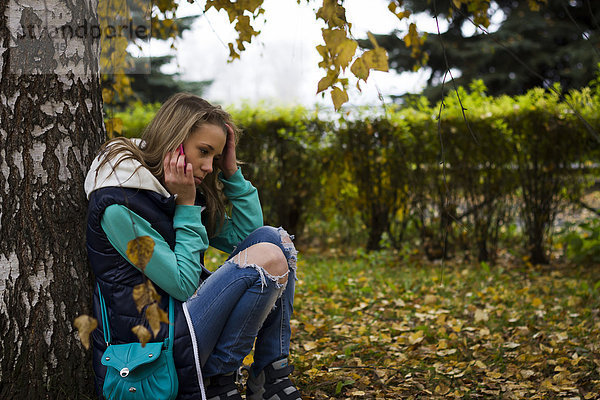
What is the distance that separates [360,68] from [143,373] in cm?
119

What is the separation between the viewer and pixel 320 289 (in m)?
4.46

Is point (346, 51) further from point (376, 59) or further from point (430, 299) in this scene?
point (430, 299)

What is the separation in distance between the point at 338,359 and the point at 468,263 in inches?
117

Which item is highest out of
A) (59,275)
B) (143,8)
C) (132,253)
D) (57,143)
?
(143,8)

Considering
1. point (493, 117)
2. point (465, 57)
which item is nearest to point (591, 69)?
point (465, 57)

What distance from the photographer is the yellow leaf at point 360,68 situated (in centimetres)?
160

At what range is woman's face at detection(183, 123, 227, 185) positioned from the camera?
211 cm

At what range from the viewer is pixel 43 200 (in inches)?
77.4

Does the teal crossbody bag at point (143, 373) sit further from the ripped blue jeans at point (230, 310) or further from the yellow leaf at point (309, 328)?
the yellow leaf at point (309, 328)

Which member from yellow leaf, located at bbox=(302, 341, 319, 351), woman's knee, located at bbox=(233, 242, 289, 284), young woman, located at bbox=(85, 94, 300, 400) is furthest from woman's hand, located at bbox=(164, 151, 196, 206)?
yellow leaf, located at bbox=(302, 341, 319, 351)

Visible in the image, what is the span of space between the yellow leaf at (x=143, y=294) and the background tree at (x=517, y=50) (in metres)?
12.7

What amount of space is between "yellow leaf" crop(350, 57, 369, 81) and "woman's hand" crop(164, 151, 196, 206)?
716 millimetres

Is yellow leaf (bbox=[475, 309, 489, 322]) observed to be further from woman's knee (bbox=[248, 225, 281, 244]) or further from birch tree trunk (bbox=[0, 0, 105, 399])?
birch tree trunk (bbox=[0, 0, 105, 399])

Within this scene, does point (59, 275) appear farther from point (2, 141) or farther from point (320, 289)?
point (320, 289)
